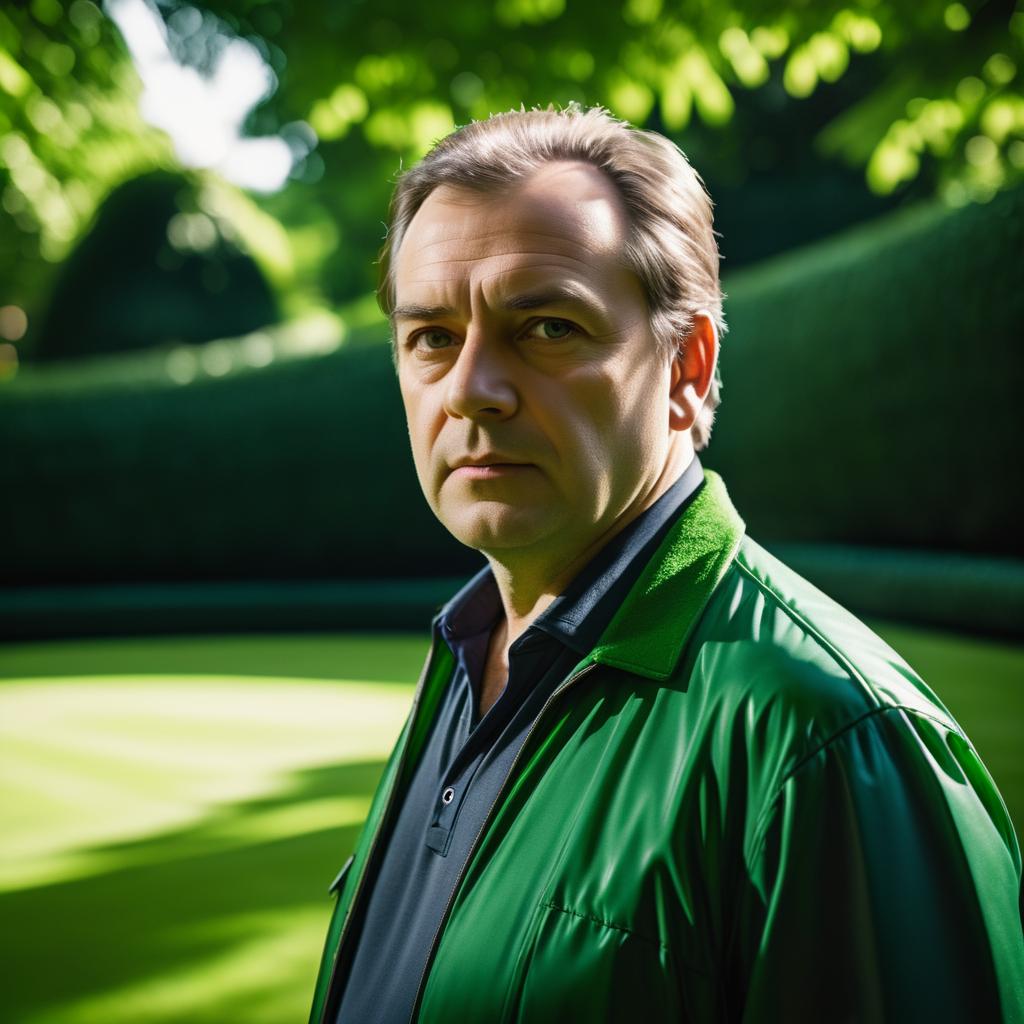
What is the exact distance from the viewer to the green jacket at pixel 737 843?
39.9 inches

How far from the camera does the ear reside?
1649 millimetres

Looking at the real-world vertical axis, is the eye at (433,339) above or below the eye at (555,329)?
above

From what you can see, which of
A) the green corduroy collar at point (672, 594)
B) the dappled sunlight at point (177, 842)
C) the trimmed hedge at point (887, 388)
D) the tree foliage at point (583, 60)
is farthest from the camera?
the trimmed hedge at point (887, 388)

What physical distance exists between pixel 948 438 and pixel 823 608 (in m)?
6.65

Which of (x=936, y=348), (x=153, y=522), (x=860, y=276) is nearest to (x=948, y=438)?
(x=936, y=348)

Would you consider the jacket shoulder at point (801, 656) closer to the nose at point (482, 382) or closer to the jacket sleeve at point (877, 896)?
the jacket sleeve at point (877, 896)

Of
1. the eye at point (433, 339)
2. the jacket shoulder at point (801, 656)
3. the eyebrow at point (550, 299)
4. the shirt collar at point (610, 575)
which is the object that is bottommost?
the jacket shoulder at point (801, 656)

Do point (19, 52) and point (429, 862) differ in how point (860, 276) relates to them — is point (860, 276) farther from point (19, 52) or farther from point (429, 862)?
point (429, 862)

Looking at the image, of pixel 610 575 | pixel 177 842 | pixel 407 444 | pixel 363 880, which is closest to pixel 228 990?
pixel 177 842

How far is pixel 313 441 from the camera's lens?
10.9 m

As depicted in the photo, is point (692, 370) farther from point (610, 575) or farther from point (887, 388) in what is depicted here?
point (887, 388)

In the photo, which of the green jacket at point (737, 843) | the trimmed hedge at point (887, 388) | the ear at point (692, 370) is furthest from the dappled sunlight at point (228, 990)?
the trimmed hedge at point (887, 388)

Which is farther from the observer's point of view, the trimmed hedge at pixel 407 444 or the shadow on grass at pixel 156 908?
the trimmed hedge at pixel 407 444

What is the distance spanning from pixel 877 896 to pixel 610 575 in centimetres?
62
